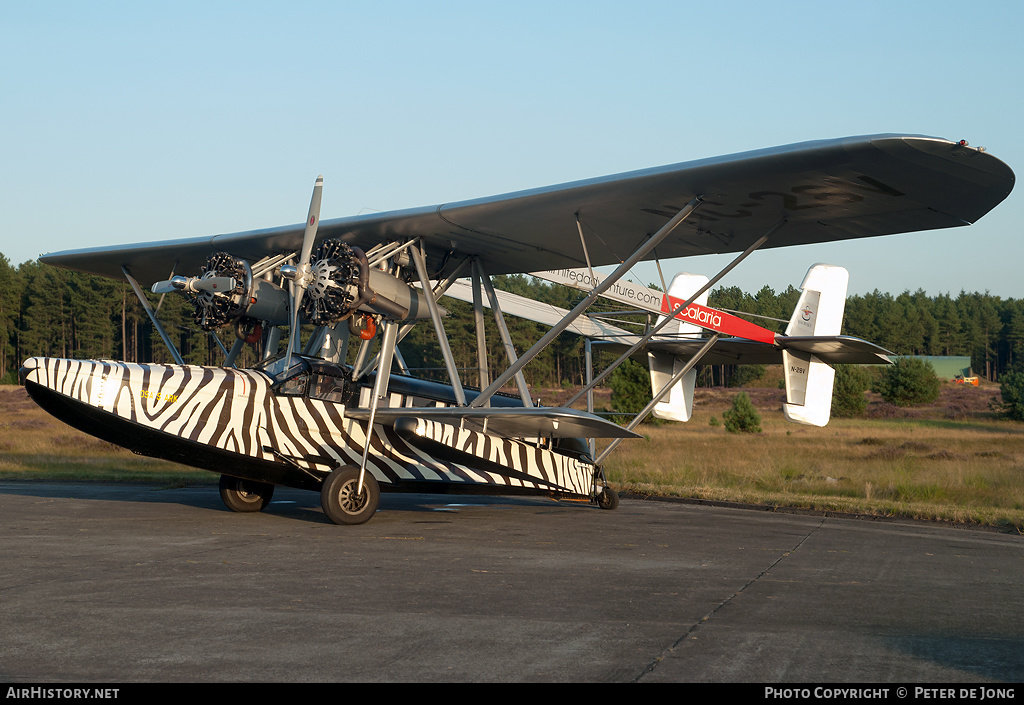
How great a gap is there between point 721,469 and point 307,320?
43.8 feet

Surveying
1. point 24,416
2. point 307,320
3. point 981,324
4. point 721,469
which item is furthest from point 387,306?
point 981,324

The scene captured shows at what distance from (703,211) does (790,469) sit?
41.7ft

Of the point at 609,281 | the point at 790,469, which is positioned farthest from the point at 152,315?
the point at 790,469

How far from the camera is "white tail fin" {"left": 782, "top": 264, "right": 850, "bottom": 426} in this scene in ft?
46.7

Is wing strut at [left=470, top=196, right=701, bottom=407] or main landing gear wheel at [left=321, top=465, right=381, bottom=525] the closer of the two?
wing strut at [left=470, top=196, right=701, bottom=407]

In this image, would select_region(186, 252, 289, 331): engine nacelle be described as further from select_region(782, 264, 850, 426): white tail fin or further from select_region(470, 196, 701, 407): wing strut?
select_region(782, 264, 850, 426): white tail fin

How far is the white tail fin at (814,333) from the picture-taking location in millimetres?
14227

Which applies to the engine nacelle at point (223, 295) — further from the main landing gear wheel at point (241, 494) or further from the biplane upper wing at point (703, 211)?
the main landing gear wheel at point (241, 494)

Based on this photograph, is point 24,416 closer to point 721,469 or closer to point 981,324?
point 721,469

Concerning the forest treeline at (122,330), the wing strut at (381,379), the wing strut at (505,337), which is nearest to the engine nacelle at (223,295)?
the wing strut at (381,379)

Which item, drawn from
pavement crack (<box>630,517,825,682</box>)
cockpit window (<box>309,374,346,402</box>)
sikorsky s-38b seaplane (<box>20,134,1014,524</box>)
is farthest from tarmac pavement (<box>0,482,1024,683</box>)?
cockpit window (<box>309,374,346,402</box>)

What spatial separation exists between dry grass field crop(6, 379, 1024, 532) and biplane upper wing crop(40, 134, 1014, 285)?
5746 mm

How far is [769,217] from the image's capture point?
1138 cm
